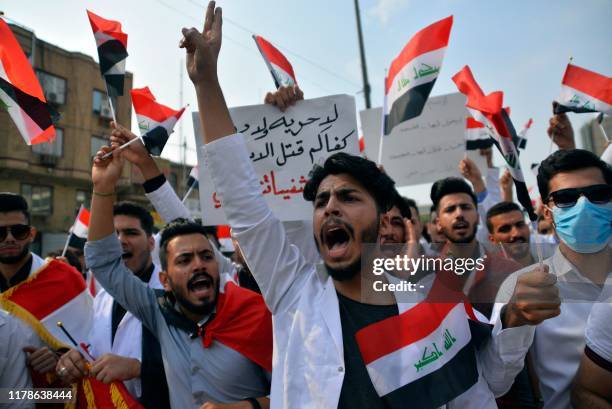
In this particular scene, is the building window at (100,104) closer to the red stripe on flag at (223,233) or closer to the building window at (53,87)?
the building window at (53,87)

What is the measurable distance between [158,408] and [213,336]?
1.69 feet

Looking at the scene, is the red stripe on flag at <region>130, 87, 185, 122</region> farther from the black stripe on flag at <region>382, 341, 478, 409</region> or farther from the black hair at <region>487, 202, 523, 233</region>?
the black hair at <region>487, 202, 523, 233</region>

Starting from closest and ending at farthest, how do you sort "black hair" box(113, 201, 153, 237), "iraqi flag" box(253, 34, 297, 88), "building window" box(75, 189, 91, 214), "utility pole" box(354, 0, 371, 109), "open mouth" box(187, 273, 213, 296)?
"open mouth" box(187, 273, 213, 296) → "iraqi flag" box(253, 34, 297, 88) → "black hair" box(113, 201, 153, 237) → "utility pole" box(354, 0, 371, 109) → "building window" box(75, 189, 91, 214)

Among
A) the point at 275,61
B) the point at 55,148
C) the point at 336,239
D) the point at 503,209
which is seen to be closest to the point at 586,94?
the point at 503,209

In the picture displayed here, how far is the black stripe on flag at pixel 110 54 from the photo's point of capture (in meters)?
2.75

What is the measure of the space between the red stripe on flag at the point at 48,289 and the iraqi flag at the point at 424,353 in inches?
87.9

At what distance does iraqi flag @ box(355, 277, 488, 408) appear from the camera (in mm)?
1429

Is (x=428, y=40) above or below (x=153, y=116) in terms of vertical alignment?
above

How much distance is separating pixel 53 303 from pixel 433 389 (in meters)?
2.48

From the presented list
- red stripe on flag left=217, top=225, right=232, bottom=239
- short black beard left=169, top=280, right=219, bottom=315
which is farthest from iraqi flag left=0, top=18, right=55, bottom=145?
red stripe on flag left=217, top=225, right=232, bottom=239

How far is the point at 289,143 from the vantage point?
9.37 ft

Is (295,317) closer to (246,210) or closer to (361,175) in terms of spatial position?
(246,210)

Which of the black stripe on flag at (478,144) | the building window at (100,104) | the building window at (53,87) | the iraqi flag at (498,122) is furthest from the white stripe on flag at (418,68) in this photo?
the building window at (100,104)

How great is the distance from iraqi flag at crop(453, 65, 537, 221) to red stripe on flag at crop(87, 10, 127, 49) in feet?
8.02
